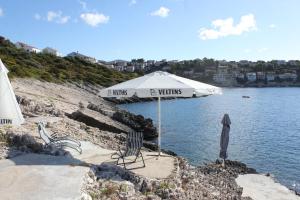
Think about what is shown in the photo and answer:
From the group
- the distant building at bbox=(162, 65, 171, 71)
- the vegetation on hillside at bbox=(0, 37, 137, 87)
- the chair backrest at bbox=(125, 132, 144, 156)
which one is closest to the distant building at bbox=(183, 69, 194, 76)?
the distant building at bbox=(162, 65, 171, 71)

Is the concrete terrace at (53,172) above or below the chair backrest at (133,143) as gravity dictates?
below

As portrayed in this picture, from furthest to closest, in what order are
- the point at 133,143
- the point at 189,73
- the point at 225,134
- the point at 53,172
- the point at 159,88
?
the point at 189,73 < the point at 225,134 < the point at 133,143 < the point at 159,88 < the point at 53,172

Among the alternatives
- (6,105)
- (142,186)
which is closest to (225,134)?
(142,186)

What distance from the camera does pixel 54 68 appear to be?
86438mm

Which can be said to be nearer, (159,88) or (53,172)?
(53,172)

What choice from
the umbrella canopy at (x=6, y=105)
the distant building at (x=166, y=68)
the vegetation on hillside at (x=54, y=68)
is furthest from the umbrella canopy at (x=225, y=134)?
the distant building at (x=166, y=68)

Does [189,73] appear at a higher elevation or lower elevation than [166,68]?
lower

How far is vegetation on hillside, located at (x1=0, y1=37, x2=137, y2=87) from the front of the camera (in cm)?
7231

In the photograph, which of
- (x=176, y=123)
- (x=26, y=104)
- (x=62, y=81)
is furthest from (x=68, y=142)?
(x=62, y=81)

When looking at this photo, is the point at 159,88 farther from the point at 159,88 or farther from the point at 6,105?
the point at 6,105

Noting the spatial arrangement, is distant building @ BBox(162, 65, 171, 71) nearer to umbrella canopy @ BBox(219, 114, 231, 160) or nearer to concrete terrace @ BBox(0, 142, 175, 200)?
umbrella canopy @ BBox(219, 114, 231, 160)

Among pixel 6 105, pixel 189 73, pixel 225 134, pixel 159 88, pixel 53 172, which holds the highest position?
pixel 189 73

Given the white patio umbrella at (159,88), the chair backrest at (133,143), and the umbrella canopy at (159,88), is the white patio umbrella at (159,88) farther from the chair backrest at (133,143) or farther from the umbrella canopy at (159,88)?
the chair backrest at (133,143)

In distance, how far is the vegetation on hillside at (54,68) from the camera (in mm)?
72312
